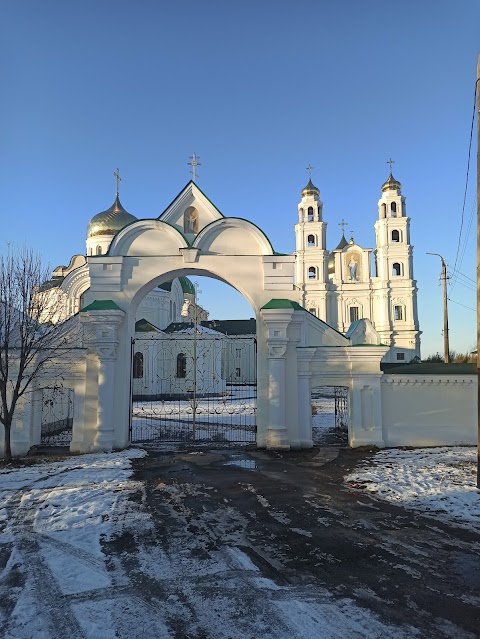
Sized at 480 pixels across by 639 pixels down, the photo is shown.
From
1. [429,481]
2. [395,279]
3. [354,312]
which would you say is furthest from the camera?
[354,312]

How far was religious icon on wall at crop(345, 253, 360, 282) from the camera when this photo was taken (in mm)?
54031

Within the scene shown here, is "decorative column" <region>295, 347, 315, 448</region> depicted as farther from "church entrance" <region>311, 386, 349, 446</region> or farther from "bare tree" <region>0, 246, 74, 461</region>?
"bare tree" <region>0, 246, 74, 461</region>

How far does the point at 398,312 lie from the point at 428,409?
41159 mm

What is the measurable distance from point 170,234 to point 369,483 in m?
8.44

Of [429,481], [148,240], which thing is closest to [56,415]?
[148,240]

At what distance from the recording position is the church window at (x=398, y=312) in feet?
170

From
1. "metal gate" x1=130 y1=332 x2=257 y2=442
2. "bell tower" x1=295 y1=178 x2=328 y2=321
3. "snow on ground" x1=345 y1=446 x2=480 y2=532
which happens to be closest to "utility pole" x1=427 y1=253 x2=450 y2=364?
"metal gate" x1=130 y1=332 x2=257 y2=442

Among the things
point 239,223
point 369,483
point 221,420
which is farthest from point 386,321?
point 369,483

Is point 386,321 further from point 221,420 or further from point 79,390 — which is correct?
point 79,390

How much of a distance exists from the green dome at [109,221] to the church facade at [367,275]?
2154 centimetres

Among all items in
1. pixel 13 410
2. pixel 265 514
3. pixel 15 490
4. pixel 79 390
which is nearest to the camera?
pixel 265 514

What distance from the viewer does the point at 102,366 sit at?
12.3m

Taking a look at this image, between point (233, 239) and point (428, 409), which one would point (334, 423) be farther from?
point (233, 239)

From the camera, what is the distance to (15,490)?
8086 mm
